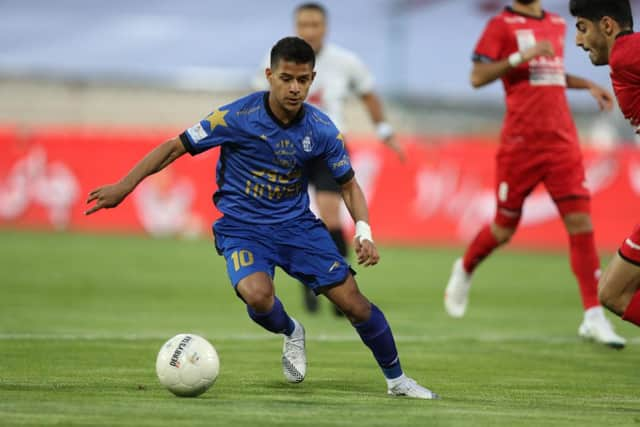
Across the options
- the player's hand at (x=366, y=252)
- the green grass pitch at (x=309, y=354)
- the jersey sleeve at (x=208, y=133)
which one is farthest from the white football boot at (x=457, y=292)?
the player's hand at (x=366, y=252)

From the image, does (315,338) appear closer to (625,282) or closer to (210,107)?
(625,282)

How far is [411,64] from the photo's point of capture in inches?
1307

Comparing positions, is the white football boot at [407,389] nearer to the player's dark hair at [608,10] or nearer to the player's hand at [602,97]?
the player's dark hair at [608,10]

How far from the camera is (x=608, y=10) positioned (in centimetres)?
650

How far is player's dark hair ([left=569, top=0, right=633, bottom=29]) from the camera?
6484mm

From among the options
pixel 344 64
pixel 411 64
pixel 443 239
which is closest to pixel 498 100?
pixel 411 64

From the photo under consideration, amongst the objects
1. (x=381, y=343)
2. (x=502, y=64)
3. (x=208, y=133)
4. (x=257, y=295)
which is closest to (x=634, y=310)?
(x=381, y=343)

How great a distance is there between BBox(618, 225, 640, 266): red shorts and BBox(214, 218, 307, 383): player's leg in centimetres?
193

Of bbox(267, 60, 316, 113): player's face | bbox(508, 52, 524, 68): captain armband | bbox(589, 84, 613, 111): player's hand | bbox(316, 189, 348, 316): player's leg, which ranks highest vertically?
bbox(267, 60, 316, 113): player's face

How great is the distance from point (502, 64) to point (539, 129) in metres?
0.59

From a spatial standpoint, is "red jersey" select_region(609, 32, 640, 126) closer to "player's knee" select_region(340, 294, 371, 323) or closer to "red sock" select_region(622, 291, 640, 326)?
"red sock" select_region(622, 291, 640, 326)

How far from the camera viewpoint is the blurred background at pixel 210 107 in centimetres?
2077

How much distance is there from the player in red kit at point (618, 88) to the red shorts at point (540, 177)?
2631mm

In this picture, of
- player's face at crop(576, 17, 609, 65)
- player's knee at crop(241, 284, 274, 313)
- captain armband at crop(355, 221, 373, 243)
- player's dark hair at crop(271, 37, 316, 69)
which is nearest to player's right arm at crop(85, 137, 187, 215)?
player's dark hair at crop(271, 37, 316, 69)
